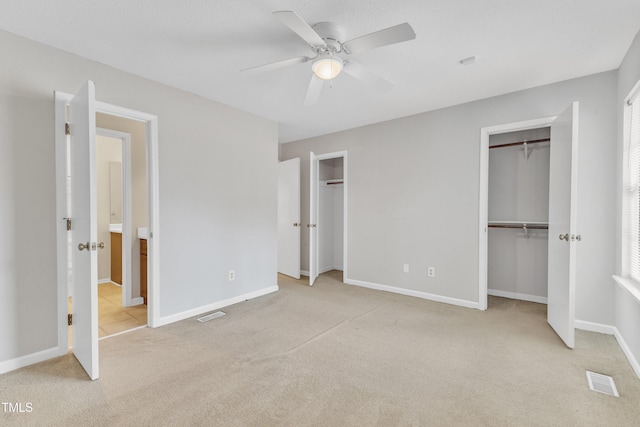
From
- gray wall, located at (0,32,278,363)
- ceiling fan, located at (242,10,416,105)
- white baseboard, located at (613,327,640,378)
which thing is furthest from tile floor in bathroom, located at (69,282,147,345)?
white baseboard, located at (613,327,640,378)

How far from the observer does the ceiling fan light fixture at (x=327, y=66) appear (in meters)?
2.04

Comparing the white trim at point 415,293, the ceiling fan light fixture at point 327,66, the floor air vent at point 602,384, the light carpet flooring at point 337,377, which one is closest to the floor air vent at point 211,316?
the light carpet flooring at point 337,377

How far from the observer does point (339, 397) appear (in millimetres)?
1841

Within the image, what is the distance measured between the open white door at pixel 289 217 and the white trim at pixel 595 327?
3.58m

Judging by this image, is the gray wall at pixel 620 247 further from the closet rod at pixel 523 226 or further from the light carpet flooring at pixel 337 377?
the closet rod at pixel 523 226

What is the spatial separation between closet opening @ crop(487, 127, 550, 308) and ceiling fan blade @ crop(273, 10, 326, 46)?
298 centimetres

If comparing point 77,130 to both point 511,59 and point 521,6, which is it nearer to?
point 521,6

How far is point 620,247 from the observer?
8.33 feet

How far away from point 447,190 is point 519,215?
3.37ft

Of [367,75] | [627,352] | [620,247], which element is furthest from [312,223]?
[627,352]

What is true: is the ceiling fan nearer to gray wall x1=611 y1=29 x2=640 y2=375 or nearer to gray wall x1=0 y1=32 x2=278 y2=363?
gray wall x1=0 y1=32 x2=278 y2=363

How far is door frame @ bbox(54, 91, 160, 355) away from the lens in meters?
2.32

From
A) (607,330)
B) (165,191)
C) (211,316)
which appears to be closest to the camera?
(607,330)

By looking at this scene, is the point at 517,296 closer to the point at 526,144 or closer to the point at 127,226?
the point at 526,144
